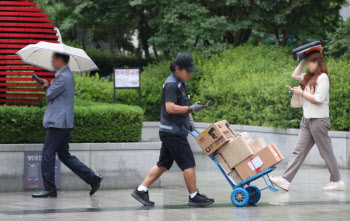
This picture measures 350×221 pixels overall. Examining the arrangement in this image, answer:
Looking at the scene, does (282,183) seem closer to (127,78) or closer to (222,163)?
(222,163)

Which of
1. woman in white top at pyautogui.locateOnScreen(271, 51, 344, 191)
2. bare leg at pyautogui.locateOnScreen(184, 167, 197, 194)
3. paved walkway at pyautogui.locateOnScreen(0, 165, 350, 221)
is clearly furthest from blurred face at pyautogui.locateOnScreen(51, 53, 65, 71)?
woman in white top at pyautogui.locateOnScreen(271, 51, 344, 191)

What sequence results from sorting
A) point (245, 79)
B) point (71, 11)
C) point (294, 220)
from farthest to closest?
point (71, 11)
point (245, 79)
point (294, 220)

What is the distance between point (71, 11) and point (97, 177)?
15676 millimetres

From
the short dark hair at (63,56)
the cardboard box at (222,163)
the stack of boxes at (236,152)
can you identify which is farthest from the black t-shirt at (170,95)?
the short dark hair at (63,56)

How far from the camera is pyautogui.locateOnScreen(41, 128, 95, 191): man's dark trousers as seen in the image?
8.60m

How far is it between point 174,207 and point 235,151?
1.03 m

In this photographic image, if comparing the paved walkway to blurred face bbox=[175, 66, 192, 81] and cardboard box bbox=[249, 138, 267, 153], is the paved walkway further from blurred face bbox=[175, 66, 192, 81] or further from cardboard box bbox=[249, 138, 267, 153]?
blurred face bbox=[175, 66, 192, 81]

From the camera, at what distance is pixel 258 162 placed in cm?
818

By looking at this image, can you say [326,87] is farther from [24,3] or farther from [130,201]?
[24,3]

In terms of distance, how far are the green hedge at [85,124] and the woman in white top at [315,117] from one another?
2340mm

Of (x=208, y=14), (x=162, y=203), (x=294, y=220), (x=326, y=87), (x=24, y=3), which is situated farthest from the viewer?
(x=208, y=14)

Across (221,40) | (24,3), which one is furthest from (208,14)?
(24,3)

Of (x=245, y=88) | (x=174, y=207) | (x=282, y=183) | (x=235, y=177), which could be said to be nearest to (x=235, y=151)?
(x=235, y=177)

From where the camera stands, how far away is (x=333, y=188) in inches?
381
